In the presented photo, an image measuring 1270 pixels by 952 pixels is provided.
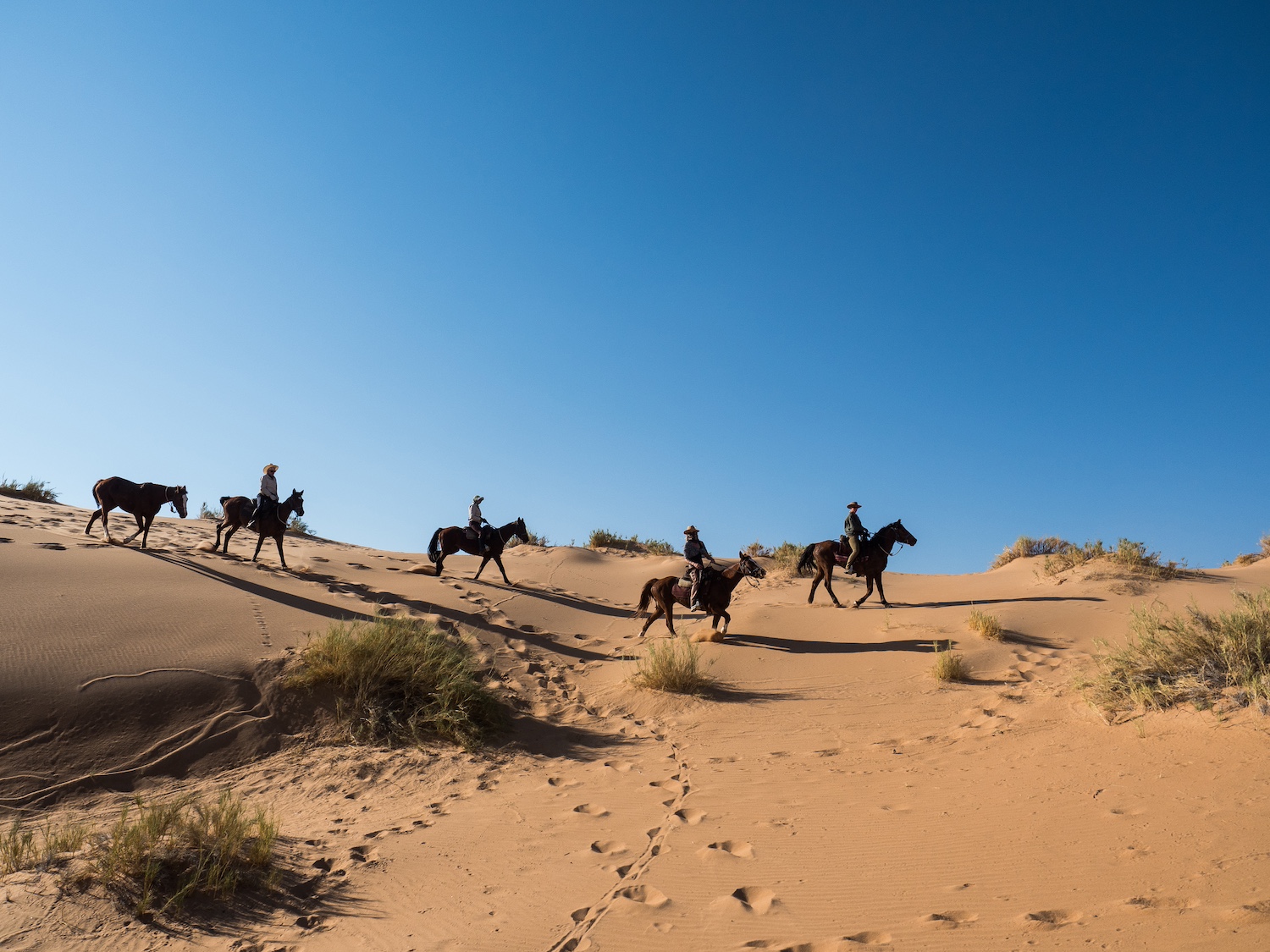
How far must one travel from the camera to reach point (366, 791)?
255 inches

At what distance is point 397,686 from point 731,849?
15.4ft

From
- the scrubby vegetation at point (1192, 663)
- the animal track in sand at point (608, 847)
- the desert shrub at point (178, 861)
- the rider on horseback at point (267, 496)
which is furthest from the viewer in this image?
the rider on horseback at point (267, 496)

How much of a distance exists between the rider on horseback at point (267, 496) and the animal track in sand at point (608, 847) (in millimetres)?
12756

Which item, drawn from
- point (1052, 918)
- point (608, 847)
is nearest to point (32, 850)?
point (608, 847)

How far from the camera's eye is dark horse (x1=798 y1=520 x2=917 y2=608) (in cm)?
1622

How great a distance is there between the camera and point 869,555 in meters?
16.2

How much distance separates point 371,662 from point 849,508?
1134 centimetres

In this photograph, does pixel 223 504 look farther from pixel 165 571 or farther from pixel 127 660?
pixel 127 660

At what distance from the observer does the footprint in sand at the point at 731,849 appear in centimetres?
476

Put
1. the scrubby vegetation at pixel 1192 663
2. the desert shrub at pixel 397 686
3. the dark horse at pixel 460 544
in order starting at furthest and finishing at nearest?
the dark horse at pixel 460 544 < the desert shrub at pixel 397 686 < the scrubby vegetation at pixel 1192 663

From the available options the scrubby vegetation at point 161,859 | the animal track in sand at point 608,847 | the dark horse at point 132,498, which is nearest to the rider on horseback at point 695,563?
the animal track in sand at point 608,847

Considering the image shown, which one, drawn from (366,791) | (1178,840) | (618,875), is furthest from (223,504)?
(1178,840)

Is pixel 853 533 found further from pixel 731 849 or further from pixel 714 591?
pixel 731 849

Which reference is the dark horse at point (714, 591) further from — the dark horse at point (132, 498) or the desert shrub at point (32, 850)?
the dark horse at point (132, 498)
